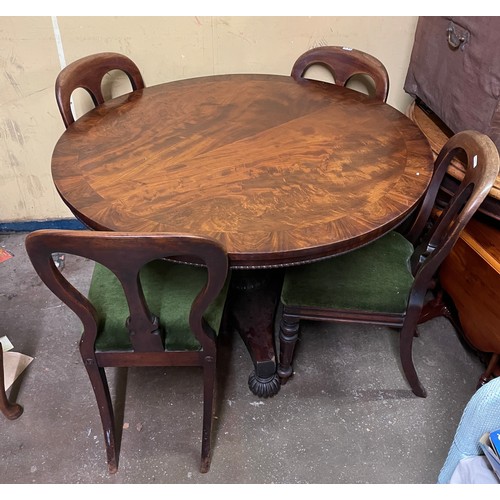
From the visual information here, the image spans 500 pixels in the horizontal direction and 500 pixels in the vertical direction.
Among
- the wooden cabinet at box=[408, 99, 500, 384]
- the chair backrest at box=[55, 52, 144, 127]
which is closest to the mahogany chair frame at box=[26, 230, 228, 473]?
the chair backrest at box=[55, 52, 144, 127]

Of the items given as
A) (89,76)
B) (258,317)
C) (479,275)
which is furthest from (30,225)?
(479,275)

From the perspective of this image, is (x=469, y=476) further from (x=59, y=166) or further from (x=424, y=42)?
(x=424, y=42)

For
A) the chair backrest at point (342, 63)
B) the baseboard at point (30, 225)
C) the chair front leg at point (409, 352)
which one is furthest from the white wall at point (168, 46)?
the chair front leg at point (409, 352)

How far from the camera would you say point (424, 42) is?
1.74 meters

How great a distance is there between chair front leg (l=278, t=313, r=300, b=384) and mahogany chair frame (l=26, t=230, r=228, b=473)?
13.1 inches

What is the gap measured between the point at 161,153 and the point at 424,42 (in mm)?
1098

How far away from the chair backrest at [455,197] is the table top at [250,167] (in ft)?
0.31

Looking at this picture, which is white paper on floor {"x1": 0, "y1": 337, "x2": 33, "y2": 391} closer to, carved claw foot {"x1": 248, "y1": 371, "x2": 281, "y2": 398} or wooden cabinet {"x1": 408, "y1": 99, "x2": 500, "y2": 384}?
carved claw foot {"x1": 248, "y1": 371, "x2": 281, "y2": 398}

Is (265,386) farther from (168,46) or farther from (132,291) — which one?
(168,46)

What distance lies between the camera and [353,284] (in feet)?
4.60

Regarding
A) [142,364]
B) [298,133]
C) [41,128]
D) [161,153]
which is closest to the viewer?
[142,364]

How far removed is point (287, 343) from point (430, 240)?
0.56 m

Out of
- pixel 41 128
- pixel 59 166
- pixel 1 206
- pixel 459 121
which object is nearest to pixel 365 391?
pixel 459 121

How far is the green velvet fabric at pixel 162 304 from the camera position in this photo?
1192 mm
